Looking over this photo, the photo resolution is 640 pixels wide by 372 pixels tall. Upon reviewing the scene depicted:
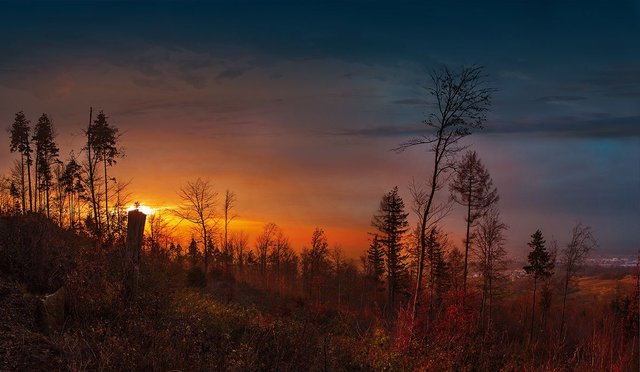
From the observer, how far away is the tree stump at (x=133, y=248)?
13383 mm

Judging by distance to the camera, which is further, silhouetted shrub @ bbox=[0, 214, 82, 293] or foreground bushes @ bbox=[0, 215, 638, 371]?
silhouetted shrub @ bbox=[0, 214, 82, 293]

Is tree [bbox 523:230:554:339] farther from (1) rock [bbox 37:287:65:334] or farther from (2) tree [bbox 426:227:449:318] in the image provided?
(1) rock [bbox 37:287:65:334]

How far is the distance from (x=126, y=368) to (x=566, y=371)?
10.2 m

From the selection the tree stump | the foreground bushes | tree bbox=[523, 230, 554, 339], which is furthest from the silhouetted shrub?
tree bbox=[523, 230, 554, 339]

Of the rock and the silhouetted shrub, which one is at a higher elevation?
the silhouetted shrub

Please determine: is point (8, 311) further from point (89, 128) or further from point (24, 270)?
point (89, 128)

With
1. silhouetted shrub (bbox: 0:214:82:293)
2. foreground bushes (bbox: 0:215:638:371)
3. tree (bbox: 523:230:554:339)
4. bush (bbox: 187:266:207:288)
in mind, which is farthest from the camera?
tree (bbox: 523:230:554:339)

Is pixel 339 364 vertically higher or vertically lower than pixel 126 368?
lower

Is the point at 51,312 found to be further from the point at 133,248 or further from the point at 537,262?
the point at 537,262

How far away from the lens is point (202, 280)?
136ft

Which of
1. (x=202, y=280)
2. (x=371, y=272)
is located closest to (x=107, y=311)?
(x=202, y=280)

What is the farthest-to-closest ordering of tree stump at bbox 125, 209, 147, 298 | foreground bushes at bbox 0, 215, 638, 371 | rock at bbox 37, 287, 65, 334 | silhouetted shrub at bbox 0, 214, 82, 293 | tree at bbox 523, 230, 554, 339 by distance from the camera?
tree at bbox 523, 230, 554, 339, tree stump at bbox 125, 209, 147, 298, silhouetted shrub at bbox 0, 214, 82, 293, rock at bbox 37, 287, 65, 334, foreground bushes at bbox 0, 215, 638, 371

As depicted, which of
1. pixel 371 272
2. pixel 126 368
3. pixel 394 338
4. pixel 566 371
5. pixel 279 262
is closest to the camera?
pixel 126 368

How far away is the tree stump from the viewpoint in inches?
527
